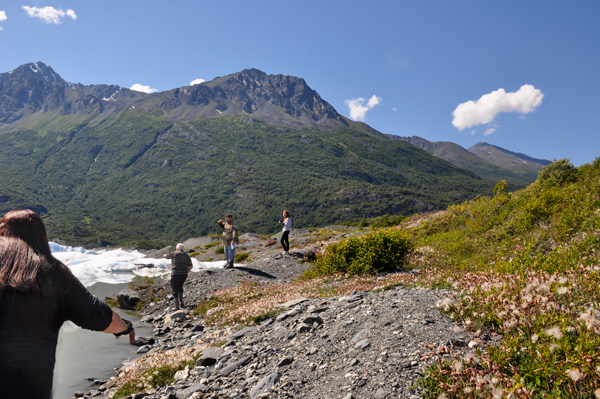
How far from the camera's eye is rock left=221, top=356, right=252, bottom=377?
502cm

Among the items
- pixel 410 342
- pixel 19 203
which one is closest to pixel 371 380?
pixel 410 342

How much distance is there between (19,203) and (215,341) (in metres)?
203

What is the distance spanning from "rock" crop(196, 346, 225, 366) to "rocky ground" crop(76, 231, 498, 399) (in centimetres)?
2

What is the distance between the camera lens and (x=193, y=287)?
14023mm

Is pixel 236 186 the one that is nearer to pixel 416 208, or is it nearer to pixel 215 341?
pixel 416 208

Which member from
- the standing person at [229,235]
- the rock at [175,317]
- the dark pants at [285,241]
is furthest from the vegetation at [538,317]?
the dark pants at [285,241]

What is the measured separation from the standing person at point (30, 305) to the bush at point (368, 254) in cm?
866

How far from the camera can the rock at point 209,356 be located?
579 centimetres

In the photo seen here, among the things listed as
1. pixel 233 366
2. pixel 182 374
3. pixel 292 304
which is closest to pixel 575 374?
pixel 233 366

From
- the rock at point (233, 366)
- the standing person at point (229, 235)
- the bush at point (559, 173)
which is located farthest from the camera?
the standing person at point (229, 235)

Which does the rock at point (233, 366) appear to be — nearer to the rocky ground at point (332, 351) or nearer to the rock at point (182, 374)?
the rocky ground at point (332, 351)

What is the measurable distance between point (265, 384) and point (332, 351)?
3.40 ft

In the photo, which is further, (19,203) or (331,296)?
(19,203)

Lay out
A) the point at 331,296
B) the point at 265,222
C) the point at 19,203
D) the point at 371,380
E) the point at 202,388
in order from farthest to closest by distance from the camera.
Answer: the point at 19,203
the point at 265,222
the point at 331,296
the point at 202,388
the point at 371,380
